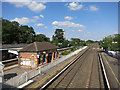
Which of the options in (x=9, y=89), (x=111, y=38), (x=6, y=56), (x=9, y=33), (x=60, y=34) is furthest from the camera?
(x=60, y=34)

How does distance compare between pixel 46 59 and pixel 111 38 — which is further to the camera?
pixel 111 38

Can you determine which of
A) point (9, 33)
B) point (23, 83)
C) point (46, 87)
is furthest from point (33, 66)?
point (9, 33)

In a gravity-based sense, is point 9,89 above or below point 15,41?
below

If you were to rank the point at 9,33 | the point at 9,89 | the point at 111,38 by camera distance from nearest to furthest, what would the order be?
the point at 9,89
the point at 111,38
the point at 9,33

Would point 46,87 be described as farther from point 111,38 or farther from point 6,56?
point 111,38

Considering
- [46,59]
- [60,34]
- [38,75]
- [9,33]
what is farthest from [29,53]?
[60,34]

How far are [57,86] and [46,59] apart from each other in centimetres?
1227

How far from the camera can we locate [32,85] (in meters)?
12.5

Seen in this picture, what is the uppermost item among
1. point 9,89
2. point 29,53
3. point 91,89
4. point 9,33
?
point 9,33

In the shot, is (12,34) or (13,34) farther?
(13,34)

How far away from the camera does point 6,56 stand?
1152 inches

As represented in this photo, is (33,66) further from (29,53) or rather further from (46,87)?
(46,87)

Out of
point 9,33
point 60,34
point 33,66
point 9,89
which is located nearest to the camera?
point 9,89

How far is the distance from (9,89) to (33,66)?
10520 millimetres
